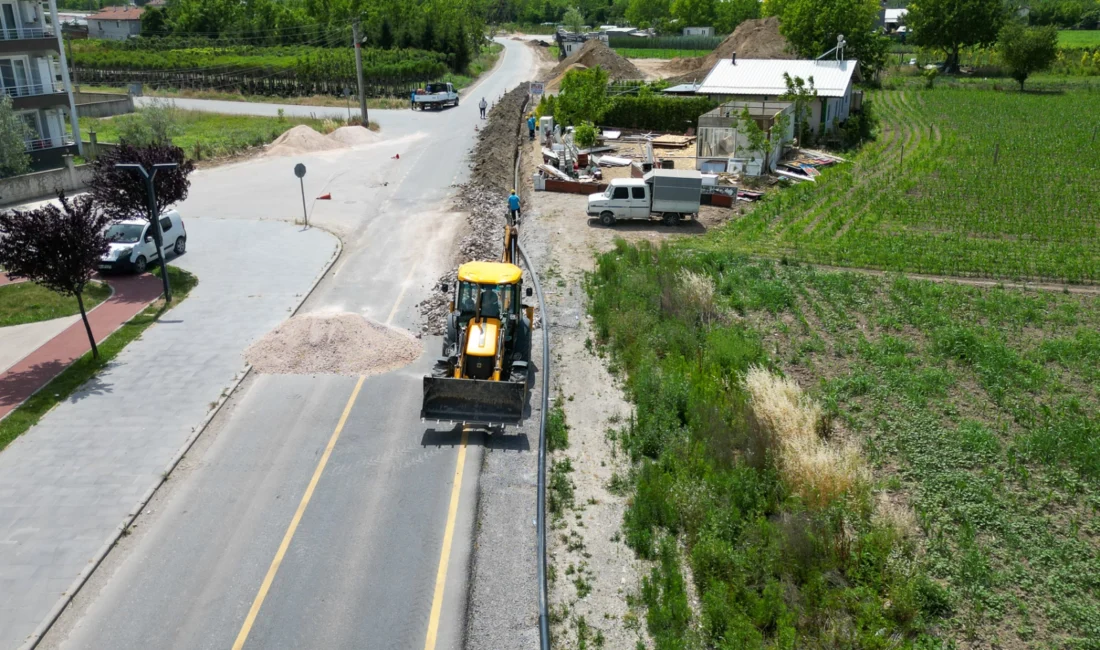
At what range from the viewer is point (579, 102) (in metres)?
45.5

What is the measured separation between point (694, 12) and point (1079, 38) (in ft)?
164

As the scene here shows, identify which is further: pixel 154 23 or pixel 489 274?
pixel 154 23

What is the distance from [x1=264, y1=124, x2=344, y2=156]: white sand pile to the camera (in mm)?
44656

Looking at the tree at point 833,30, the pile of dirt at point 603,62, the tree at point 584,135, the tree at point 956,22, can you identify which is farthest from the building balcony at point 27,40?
the tree at point 956,22

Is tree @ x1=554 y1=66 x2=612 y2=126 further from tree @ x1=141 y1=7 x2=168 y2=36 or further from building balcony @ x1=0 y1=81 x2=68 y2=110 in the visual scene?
tree @ x1=141 y1=7 x2=168 y2=36

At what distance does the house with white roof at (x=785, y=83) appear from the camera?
47031 mm

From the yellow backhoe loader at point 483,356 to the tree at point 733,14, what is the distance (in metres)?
116

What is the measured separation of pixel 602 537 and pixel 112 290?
18.0 m

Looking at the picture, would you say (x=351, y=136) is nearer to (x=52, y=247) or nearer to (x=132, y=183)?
(x=132, y=183)

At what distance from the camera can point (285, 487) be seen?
48.1 feet

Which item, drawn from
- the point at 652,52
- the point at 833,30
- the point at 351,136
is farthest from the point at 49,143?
the point at 652,52

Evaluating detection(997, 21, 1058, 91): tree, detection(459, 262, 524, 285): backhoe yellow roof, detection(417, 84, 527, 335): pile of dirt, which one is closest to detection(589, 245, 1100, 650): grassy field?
detection(459, 262, 524, 285): backhoe yellow roof

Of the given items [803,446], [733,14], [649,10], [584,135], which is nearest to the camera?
[803,446]

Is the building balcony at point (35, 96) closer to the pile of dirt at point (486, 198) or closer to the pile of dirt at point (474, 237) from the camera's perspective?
the pile of dirt at point (486, 198)
